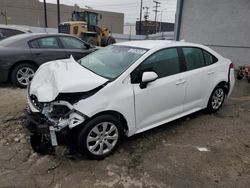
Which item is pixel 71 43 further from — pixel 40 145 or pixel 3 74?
pixel 40 145

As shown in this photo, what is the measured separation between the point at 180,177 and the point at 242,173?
0.86 metres

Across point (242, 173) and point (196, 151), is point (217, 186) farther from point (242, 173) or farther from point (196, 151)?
point (196, 151)

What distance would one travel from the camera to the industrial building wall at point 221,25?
919 centimetres

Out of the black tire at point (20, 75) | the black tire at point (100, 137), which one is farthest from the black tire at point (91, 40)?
the black tire at point (100, 137)

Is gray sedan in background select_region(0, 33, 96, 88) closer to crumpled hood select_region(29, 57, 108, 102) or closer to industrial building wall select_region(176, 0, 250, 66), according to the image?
crumpled hood select_region(29, 57, 108, 102)

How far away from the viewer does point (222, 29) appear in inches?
379

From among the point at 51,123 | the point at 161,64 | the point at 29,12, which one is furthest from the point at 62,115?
the point at 29,12

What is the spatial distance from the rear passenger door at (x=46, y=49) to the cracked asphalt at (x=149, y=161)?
2.25 m

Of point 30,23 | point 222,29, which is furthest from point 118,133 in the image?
point 30,23

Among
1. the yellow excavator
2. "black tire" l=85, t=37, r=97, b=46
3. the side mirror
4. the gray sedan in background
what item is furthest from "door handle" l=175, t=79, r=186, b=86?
"black tire" l=85, t=37, r=97, b=46

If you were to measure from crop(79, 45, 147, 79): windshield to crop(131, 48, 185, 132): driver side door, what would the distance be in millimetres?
211

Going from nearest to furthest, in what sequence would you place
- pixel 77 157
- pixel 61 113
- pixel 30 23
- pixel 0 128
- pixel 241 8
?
pixel 61 113, pixel 77 157, pixel 0 128, pixel 241 8, pixel 30 23

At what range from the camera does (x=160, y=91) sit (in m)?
3.67

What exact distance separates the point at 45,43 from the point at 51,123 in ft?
13.8
